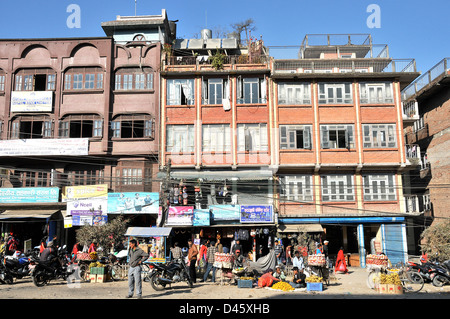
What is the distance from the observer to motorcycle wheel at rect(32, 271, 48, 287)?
584 inches

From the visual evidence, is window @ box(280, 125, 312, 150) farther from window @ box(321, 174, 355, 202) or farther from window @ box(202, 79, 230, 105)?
window @ box(202, 79, 230, 105)

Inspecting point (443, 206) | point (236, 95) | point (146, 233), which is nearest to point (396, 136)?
point (443, 206)

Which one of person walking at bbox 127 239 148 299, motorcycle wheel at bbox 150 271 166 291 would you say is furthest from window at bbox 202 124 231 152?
person walking at bbox 127 239 148 299

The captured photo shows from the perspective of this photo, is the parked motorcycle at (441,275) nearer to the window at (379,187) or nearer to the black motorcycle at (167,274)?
the black motorcycle at (167,274)

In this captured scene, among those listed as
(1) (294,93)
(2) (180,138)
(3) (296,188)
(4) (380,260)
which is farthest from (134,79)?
(4) (380,260)

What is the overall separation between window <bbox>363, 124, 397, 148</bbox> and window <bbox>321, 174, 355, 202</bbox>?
2.77m

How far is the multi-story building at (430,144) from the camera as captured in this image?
29250 mm

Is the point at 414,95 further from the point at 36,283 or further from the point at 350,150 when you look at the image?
the point at 36,283

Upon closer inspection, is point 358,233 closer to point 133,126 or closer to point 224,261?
point 224,261

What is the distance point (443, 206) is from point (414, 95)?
29.8 ft

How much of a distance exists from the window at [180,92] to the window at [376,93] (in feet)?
39.3

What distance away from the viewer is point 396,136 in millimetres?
28250

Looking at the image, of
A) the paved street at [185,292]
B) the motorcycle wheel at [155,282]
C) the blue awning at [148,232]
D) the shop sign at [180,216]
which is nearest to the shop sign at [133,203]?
the shop sign at [180,216]
